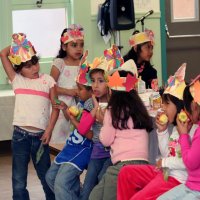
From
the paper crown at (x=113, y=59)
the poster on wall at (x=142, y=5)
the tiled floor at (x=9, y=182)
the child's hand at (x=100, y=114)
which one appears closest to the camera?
the child's hand at (x=100, y=114)

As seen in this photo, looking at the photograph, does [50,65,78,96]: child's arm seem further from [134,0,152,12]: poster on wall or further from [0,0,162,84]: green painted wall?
[134,0,152,12]: poster on wall

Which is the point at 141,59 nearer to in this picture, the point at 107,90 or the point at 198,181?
the point at 107,90

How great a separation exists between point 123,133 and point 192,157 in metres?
0.69

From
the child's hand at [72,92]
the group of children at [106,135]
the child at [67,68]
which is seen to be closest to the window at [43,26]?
the child at [67,68]

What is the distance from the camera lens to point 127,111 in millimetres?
3428

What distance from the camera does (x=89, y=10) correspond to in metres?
6.72

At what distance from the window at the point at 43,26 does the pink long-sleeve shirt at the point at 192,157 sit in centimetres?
411

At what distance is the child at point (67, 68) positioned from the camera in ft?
A: 15.0

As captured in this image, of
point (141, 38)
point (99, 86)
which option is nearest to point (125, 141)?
point (99, 86)

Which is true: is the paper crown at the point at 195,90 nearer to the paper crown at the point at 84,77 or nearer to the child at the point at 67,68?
the paper crown at the point at 84,77

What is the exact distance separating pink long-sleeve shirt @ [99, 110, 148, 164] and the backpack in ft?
11.2

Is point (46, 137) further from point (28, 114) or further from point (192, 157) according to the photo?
point (192, 157)

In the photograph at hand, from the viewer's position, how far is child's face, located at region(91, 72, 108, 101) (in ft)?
12.3

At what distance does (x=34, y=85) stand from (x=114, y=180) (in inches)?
38.0
